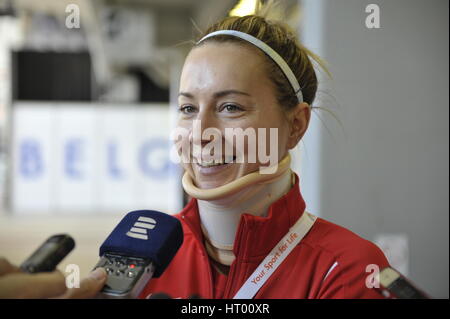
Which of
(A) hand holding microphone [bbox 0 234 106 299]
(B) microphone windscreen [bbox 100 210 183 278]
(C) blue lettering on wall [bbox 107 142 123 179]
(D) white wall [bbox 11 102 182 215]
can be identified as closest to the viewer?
(A) hand holding microphone [bbox 0 234 106 299]

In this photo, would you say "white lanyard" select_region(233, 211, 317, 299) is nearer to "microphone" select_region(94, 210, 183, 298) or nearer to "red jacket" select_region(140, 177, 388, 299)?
"red jacket" select_region(140, 177, 388, 299)

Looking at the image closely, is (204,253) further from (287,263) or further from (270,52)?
(270,52)

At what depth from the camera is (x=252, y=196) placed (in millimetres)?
990

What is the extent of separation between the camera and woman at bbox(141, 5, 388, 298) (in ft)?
3.03

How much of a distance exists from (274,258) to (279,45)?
416 mm

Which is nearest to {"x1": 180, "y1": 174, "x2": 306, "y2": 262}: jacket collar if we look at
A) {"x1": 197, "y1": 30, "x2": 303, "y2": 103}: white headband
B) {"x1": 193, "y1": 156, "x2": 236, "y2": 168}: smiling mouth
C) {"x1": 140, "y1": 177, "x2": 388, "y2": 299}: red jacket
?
{"x1": 140, "y1": 177, "x2": 388, "y2": 299}: red jacket

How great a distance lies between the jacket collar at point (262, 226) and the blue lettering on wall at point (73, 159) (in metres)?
4.00

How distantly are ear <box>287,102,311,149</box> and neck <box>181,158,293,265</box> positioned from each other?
46 millimetres

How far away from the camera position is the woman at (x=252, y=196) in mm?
922

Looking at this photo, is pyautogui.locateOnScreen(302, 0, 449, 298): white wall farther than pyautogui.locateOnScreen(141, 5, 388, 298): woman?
Yes

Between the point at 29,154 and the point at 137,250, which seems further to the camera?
the point at 29,154

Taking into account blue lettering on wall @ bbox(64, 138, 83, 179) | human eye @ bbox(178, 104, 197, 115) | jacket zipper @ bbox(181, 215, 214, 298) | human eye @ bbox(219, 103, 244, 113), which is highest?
human eye @ bbox(219, 103, 244, 113)

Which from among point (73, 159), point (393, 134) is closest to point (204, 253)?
point (393, 134)
